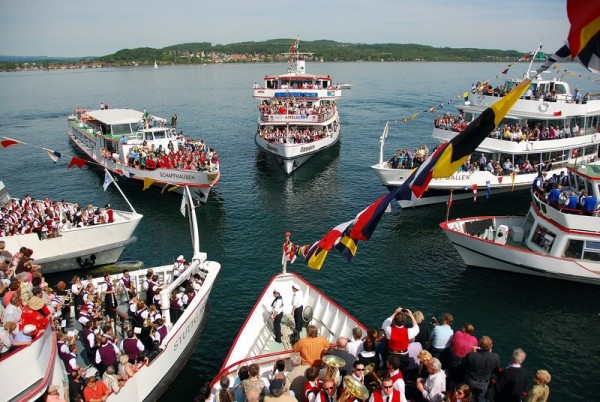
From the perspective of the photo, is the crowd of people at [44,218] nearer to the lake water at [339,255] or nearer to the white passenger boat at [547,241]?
the lake water at [339,255]

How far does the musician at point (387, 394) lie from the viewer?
7.70 meters

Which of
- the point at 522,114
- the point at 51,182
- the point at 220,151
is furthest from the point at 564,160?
the point at 51,182

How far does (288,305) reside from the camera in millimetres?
15148

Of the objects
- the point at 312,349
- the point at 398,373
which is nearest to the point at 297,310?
the point at 312,349

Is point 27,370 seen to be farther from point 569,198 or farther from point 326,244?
point 569,198

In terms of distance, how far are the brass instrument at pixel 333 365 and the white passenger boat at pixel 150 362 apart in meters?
5.69

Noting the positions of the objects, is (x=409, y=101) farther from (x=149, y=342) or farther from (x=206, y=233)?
(x=149, y=342)

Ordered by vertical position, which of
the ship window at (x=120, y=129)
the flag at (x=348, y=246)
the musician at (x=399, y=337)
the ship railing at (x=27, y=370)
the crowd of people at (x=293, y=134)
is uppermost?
the ship window at (x=120, y=129)

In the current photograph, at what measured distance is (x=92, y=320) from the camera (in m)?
12.3

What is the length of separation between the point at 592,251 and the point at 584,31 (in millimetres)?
15253

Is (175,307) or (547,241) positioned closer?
(175,307)

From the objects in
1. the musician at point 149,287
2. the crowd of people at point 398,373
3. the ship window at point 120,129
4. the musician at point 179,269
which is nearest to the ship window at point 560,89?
the crowd of people at point 398,373

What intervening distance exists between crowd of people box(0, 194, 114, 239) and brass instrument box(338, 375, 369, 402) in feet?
55.8

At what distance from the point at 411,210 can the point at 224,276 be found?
13.8 meters
